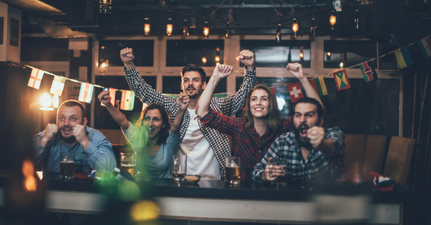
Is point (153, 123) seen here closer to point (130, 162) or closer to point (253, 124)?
point (130, 162)

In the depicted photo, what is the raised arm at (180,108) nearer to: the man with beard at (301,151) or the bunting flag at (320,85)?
the man with beard at (301,151)

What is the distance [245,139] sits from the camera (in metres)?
2.17

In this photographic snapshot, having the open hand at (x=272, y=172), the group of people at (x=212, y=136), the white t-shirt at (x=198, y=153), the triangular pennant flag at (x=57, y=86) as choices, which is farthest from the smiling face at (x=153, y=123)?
the triangular pennant flag at (x=57, y=86)

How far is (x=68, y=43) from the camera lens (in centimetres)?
639

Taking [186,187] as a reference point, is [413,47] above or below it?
above

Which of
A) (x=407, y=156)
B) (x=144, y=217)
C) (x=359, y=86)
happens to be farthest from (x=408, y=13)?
(x=144, y=217)

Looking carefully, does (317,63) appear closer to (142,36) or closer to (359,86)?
(359,86)

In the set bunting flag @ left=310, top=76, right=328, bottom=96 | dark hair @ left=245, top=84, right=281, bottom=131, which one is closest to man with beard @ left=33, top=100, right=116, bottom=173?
dark hair @ left=245, top=84, right=281, bottom=131

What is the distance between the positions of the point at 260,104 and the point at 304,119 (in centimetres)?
30

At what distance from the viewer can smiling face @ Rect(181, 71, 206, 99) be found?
8.29 feet

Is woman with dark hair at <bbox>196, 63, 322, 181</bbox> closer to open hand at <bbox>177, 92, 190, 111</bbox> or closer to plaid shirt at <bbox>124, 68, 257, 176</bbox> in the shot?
open hand at <bbox>177, 92, 190, 111</bbox>

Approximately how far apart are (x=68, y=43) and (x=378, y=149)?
5.43 m

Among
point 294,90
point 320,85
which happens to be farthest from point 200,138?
point 320,85

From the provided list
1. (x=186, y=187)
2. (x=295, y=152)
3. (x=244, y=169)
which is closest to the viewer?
(x=186, y=187)
